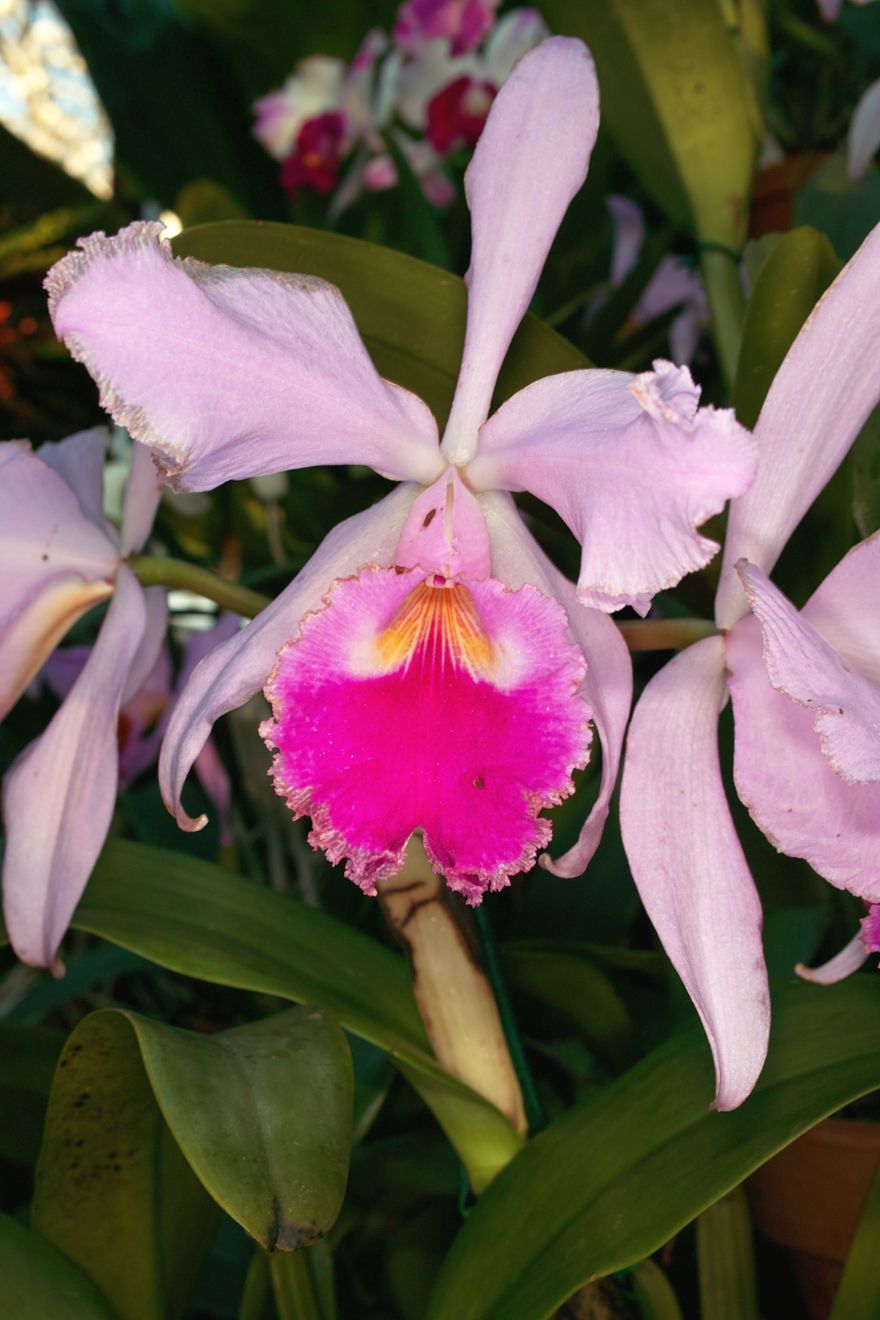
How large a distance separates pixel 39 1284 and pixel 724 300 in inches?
37.8

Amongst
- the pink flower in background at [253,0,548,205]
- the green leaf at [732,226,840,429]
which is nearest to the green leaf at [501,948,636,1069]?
the green leaf at [732,226,840,429]

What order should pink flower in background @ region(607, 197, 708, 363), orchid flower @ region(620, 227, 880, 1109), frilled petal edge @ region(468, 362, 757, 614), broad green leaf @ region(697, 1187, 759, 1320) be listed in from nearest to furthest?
1. frilled petal edge @ region(468, 362, 757, 614)
2. orchid flower @ region(620, 227, 880, 1109)
3. broad green leaf @ region(697, 1187, 759, 1320)
4. pink flower in background @ region(607, 197, 708, 363)

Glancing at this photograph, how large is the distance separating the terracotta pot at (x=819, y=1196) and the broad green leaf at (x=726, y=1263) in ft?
0.24

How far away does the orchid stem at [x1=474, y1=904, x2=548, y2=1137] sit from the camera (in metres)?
0.77

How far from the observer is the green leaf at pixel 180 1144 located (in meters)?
0.58

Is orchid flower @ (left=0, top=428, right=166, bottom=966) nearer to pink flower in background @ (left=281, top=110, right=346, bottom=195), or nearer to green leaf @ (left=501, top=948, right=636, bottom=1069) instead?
green leaf @ (left=501, top=948, right=636, bottom=1069)

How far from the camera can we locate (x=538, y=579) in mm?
663

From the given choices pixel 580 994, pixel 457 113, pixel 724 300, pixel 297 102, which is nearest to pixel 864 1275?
pixel 580 994

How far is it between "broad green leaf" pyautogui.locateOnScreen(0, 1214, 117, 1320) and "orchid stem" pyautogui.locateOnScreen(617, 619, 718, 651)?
48cm

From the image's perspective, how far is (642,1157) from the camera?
68cm

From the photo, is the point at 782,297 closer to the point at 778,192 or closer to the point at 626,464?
the point at 626,464

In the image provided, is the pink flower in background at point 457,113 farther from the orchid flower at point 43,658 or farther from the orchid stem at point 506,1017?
the orchid stem at point 506,1017

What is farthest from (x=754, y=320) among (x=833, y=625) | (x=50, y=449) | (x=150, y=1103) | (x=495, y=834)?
(x=150, y=1103)

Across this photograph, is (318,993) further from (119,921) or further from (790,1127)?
(790,1127)
